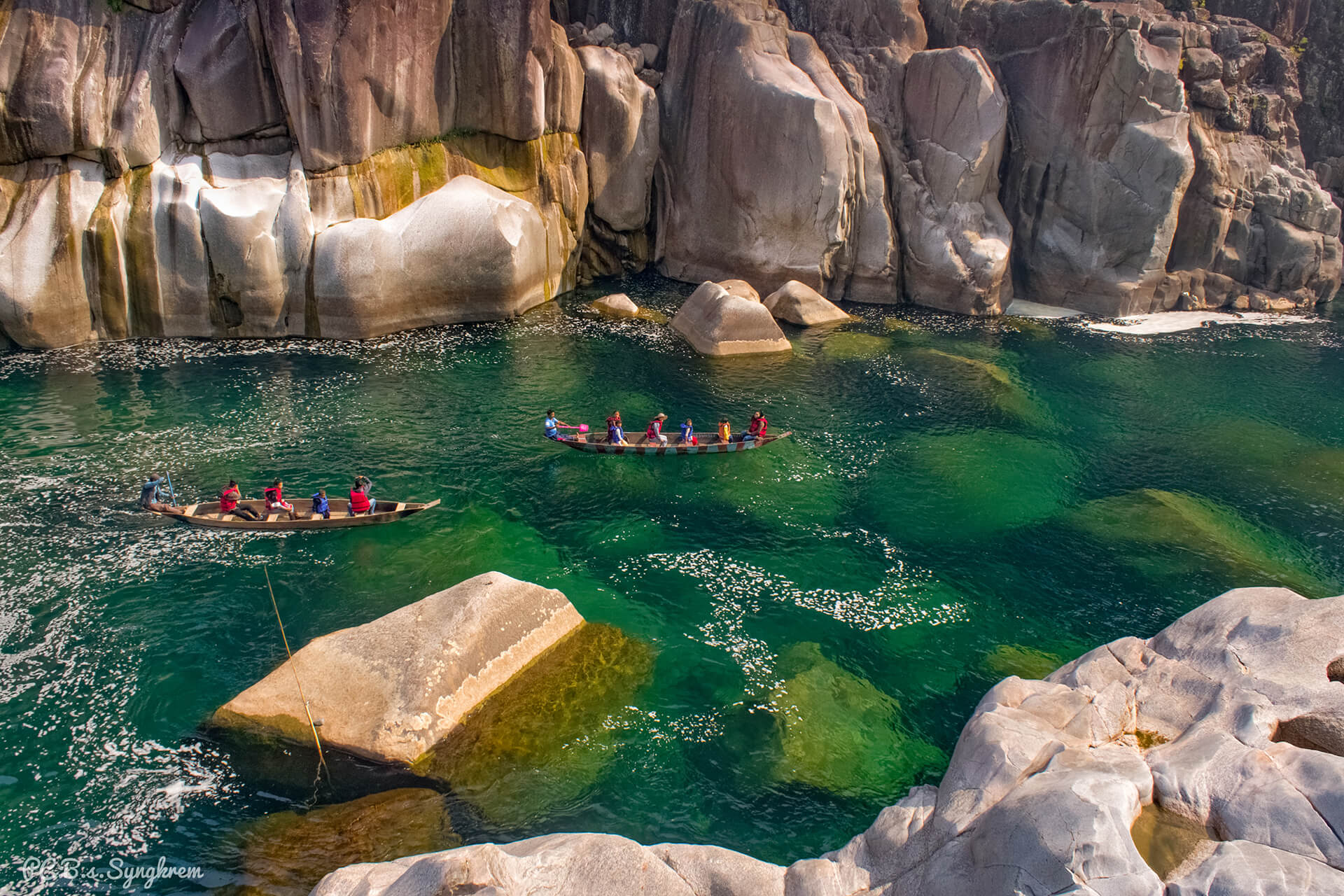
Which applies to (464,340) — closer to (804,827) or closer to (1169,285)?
(804,827)

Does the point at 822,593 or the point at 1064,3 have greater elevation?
the point at 1064,3

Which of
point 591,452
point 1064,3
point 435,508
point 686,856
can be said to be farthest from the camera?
point 1064,3

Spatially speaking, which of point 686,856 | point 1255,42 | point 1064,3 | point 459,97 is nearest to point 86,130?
point 459,97

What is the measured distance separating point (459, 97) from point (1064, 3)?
31262 mm

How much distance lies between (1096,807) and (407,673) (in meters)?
11.5

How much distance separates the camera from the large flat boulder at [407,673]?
15.6 m

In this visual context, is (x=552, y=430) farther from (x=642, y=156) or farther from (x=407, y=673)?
(x=642, y=156)

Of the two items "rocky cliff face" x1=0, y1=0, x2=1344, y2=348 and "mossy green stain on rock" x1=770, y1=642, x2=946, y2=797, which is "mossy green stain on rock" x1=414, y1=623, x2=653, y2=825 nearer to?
"mossy green stain on rock" x1=770, y1=642, x2=946, y2=797

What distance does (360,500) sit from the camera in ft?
75.4

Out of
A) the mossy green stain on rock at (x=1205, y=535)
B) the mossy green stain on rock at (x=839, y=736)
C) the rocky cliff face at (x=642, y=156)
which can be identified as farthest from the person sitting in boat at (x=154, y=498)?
the mossy green stain on rock at (x=1205, y=535)

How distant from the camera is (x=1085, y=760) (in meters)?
12.2

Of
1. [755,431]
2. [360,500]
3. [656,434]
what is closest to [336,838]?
[360,500]

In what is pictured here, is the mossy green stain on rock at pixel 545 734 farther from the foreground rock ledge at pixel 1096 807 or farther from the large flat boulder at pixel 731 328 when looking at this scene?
the large flat boulder at pixel 731 328

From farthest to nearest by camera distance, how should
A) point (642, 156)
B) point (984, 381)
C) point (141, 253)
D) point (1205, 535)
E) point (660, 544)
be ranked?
point (642, 156) < point (984, 381) < point (141, 253) < point (1205, 535) < point (660, 544)
